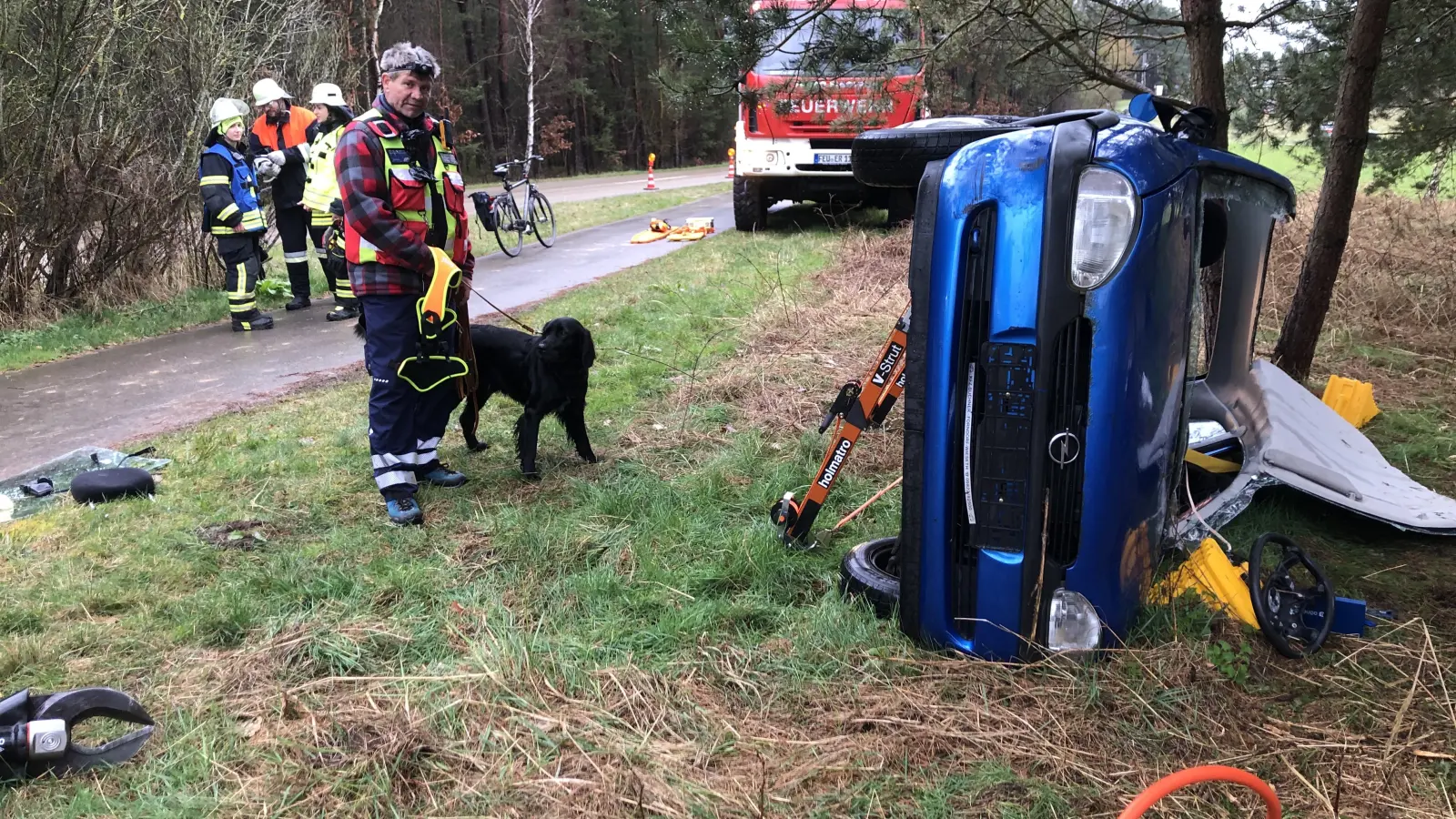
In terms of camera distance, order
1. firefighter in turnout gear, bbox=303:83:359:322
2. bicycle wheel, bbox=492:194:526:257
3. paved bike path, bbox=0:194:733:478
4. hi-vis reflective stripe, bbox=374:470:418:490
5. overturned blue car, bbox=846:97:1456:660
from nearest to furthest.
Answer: overturned blue car, bbox=846:97:1456:660 → hi-vis reflective stripe, bbox=374:470:418:490 → paved bike path, bbox=0:194:733:478 → firefighter in turnout gear, bbox=303:83:359:322 → bicycle wheel, bbox=492:194:526:257

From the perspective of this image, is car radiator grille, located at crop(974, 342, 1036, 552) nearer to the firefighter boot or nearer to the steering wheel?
the steering wheel

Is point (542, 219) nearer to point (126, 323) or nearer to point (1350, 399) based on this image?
point (126, 323)

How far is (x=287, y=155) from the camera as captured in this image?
8.17 m

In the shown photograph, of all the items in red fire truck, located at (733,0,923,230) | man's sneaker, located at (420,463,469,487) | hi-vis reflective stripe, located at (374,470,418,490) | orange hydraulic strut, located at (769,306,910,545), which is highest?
red fire truck, located at (733,0,923,230)

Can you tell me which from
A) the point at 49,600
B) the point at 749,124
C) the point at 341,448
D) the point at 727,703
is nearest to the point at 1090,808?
the point at 727,703

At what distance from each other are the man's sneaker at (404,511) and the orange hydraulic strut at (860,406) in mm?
1579

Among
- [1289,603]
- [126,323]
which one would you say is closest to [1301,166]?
[1289,603]

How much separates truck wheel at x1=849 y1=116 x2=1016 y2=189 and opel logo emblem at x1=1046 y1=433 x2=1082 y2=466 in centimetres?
87

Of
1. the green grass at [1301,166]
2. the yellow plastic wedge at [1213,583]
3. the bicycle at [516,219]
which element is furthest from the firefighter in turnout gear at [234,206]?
the green grass at [1301,166]

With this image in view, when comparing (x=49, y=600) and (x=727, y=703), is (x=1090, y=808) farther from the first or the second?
(x=49, y=600)

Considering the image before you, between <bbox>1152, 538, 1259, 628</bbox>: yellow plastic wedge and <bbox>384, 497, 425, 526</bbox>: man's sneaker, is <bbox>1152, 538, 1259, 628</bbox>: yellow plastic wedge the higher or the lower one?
the higher one

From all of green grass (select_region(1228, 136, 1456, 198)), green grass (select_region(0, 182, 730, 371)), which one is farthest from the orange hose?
green grass (select_region(1228, 136, 1456, 198))

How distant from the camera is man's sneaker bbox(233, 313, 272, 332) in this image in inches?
308

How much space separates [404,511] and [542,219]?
1012 centimetres
